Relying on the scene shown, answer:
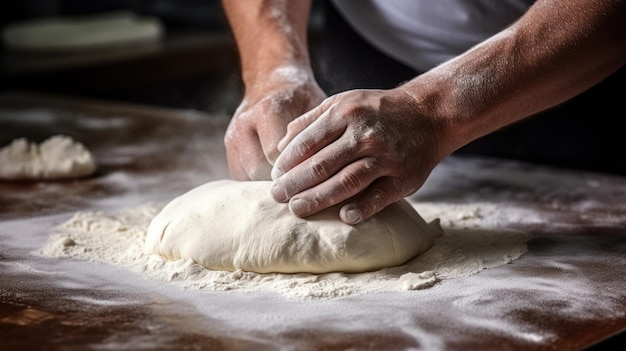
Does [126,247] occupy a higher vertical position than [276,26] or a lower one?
lower

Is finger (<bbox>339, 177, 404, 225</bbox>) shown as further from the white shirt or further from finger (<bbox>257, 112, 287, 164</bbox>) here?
the white shirt

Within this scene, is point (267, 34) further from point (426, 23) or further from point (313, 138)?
point (313, 138)

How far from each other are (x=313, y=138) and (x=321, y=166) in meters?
0.05

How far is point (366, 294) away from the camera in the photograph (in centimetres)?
143

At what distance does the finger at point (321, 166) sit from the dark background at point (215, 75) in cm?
41

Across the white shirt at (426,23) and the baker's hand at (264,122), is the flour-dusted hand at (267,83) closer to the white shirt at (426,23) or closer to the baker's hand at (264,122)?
the baker's hand at (264,122)

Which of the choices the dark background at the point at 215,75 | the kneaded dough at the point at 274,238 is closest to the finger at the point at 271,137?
the kneaded dough at the point at 274,238

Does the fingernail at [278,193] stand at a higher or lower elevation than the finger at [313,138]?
lower

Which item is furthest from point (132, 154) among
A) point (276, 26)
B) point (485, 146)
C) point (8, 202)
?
point (485, 146)

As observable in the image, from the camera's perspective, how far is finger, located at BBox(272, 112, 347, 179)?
1.52 meters

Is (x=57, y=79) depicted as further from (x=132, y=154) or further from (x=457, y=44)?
(x=457, y=44)

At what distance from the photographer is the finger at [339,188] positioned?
1.50 metres

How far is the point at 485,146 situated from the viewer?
254cm

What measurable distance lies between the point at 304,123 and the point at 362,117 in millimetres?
118
